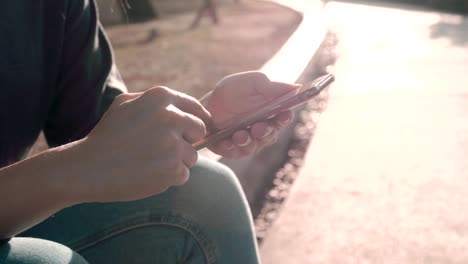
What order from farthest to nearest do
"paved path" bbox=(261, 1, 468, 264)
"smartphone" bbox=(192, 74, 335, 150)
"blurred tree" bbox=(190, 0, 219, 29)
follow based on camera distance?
"blurred tree" bbox=(190, 0, 219, 29)
"paved path" bbox=(261, 1, 468, 264)
"smartphone" bbox=(192, 74, 335, 150)

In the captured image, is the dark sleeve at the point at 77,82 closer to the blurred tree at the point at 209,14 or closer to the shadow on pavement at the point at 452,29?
the shadow on pavement at the point at 452,29

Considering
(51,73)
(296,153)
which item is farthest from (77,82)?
(296,153)

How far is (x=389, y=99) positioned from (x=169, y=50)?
5.77 ft

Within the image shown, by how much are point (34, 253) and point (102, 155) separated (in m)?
0.18

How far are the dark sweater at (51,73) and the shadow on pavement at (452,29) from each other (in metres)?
4.25

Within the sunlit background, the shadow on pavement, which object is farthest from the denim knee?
the shadow on pavement

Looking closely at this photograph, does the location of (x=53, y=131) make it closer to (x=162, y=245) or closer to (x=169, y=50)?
(x=162, y=245)

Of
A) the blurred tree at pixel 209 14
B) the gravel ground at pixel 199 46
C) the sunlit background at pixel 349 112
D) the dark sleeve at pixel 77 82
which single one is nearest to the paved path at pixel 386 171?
the sunlit background at pixel 349 112

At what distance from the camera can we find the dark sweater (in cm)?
173

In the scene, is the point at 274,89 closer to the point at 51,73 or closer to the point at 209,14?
the point at 51,73

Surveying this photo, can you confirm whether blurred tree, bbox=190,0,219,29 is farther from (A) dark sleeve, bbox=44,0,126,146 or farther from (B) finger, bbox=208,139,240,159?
(B) finger, bbox=208,139,240,159

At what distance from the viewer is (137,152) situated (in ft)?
4.00

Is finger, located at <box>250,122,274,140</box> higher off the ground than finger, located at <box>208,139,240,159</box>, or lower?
higher

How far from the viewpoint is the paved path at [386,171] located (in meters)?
2.70
